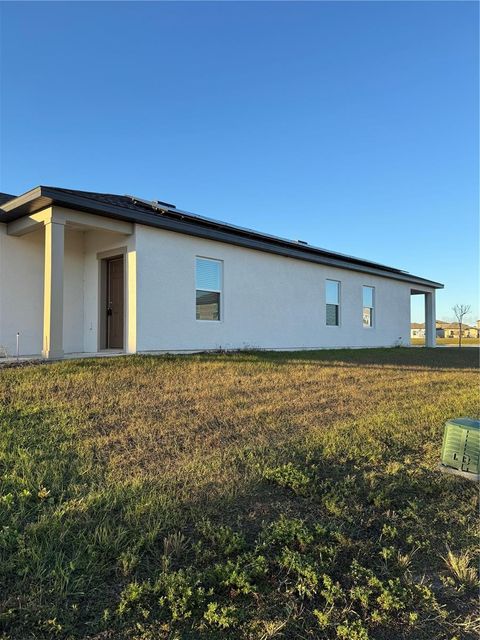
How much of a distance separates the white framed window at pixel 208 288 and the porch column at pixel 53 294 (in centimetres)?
330

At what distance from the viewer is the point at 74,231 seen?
34.5 ft

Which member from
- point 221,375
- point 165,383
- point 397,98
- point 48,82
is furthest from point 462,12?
point 48,82

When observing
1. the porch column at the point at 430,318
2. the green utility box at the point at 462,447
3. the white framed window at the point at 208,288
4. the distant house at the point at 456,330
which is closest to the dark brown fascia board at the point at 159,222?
the white framed window at the point at 208,288

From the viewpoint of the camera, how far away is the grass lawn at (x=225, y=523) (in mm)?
2018

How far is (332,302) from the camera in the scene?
14.7 metres

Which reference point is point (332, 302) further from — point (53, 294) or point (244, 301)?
point (53, 294)

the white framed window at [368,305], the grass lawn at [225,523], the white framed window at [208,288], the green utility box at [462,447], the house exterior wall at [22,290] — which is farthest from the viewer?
the white framed window at [368,305]

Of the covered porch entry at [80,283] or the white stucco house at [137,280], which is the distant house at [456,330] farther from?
the covered porch entry at [80,283]

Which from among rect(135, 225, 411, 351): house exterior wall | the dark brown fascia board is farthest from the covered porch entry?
rect(135, 225, 411, 351): house exterior wall

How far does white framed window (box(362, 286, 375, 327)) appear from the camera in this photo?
1612 cm

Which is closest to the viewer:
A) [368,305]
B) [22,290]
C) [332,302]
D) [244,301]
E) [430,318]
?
[22,290]

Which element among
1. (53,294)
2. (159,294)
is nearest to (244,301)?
(159,294)

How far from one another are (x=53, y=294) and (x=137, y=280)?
5.86 ft

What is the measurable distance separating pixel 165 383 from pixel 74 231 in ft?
19.5
